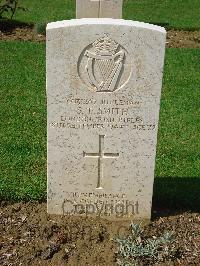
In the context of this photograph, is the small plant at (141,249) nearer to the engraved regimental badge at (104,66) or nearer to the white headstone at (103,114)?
the white headstone at (103,114)

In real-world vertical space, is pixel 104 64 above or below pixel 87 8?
below

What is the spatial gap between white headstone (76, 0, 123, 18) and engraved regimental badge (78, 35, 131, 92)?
394 cm

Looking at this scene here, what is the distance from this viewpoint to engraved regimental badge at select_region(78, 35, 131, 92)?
13.9 feet

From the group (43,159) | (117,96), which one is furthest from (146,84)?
(43,159)

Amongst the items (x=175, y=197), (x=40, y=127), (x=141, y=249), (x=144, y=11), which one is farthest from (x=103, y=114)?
(x=144, y=11)

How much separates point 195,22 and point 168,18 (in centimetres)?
91

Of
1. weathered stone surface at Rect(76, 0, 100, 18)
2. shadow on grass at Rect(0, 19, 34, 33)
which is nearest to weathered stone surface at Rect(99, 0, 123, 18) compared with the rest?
weathered stone surface at Rect(76, 0, 100, 18)

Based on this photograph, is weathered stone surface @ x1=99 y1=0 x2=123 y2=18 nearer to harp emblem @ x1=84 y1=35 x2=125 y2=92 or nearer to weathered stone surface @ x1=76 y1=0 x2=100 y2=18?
weathered stone surface @ x1=76 y1=0 x2=100 y2=18

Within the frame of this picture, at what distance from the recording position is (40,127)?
7.39 metres

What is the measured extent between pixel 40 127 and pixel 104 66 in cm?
321

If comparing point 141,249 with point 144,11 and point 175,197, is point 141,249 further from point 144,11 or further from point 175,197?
point 144,11

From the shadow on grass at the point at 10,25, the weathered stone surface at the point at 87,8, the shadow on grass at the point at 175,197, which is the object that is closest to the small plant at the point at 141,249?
the shadow on grass at the point at 175,197

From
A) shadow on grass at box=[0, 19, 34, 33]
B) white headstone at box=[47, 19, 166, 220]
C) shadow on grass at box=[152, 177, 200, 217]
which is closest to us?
white headstone at box=[47, 19, 166, 220]

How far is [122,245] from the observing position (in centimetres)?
445
